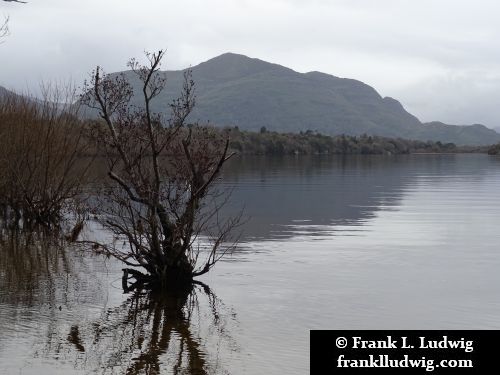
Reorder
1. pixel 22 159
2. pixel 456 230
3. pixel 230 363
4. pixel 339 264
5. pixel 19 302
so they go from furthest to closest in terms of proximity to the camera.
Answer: pixel 456 230, pixel 22 159, pixel 339 264, pixel 19 302, pixel 230 363

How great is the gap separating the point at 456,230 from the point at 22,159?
56.8 ft

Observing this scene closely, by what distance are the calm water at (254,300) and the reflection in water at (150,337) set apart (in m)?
0.02

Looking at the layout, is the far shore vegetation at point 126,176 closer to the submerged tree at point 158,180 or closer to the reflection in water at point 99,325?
the submerged tree at point 158,180

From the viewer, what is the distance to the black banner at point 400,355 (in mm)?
9898

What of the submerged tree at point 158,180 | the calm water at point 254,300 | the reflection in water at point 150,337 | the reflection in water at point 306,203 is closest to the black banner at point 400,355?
the calm water at point 254,300

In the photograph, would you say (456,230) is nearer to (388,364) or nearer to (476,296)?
(476,296)

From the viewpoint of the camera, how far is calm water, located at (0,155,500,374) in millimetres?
11781

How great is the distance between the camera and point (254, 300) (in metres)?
16.3

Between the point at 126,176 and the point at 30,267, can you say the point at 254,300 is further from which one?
the point at 30,267

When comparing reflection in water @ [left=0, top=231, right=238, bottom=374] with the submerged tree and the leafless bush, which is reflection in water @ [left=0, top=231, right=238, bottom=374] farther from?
the leafless bush

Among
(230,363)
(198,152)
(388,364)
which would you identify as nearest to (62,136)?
(198,152)

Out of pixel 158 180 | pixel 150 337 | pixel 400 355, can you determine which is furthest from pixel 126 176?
pixel 400 355

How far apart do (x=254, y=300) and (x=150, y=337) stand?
3882 millimetres

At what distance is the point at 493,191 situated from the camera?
50125 millimetres
